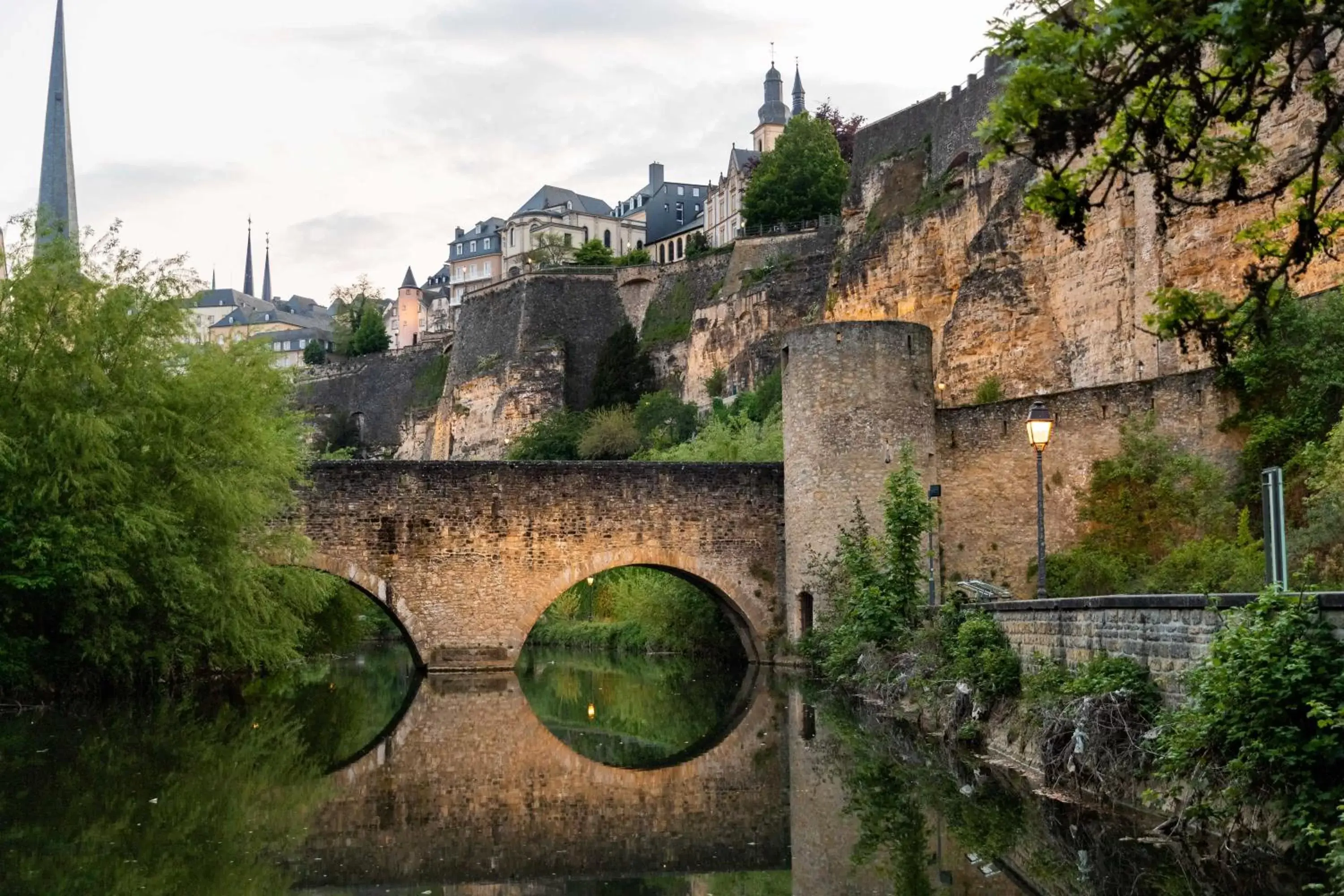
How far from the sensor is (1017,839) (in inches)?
381

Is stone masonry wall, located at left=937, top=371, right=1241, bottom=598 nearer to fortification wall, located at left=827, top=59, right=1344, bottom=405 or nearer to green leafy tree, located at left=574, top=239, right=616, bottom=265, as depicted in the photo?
fortification wall, located at left=827, top=59, right=1344, bottom=405

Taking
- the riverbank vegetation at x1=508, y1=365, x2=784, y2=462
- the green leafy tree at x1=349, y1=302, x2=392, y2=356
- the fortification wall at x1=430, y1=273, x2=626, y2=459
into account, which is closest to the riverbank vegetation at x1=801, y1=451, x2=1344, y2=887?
the riverbank vegetation at x1=508, y1=365, x2=784, y2=462

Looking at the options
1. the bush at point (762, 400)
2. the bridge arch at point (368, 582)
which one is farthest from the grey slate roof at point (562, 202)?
the bridge arch at point (368, 582)

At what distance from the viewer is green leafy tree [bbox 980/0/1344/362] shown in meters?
6.30

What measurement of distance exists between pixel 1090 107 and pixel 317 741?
11.9m

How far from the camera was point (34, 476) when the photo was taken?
62.7ft

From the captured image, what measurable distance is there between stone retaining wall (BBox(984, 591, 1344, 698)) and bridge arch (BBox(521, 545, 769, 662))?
464 inches

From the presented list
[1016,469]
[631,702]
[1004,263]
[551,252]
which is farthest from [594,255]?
[631,702]

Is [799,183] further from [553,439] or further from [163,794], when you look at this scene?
[163,794]

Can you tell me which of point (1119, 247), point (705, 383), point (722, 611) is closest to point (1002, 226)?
point (1119, 247)

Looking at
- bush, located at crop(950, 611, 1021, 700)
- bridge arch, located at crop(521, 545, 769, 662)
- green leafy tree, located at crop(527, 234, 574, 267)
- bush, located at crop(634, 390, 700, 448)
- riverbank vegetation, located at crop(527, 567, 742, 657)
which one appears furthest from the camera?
green leafy tree, located at crop(527, 234, 574, 267)

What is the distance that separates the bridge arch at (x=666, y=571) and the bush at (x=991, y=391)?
38.7 ft

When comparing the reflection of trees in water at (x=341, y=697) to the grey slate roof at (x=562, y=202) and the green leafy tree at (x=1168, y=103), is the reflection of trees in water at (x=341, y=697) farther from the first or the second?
the grey slate roof at (x=562, y=202)

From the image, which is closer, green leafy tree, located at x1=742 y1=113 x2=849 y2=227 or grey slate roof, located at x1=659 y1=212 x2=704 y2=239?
green leafy tree, located at x1=742 y1=113 x2=849 y2=227
